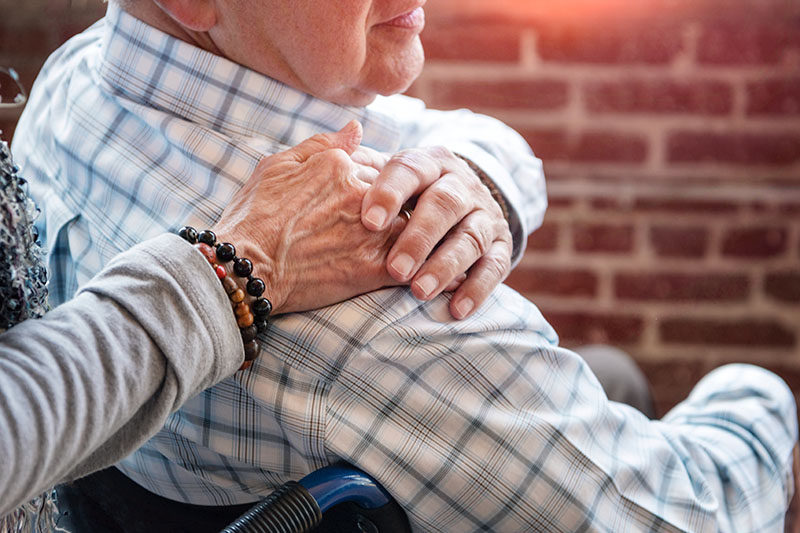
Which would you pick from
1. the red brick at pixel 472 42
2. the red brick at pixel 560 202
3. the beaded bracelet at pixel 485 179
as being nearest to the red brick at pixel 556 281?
the red brick at pixel 560 202

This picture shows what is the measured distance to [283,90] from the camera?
82 cm

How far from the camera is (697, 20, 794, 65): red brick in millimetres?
1674

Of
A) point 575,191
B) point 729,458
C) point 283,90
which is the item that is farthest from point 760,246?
point 283,90

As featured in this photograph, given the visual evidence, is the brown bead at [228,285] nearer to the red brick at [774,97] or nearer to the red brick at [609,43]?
the red brick at [609,43]

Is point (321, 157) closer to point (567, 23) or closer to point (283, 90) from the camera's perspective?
point (283, 90)

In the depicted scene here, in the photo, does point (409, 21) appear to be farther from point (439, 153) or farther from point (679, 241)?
point (679, 241)

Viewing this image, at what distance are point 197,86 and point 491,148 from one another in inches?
17.0

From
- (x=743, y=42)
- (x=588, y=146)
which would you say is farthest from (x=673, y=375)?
(x=743, y=42)

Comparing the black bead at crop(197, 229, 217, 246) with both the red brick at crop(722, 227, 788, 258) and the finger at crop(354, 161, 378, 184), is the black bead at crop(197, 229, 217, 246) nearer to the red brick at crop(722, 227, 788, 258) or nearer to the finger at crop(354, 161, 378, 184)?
the finger at crop(354, 161, 378, 184)

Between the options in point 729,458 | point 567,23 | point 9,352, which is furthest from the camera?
point 567,23

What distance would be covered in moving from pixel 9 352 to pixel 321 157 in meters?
0.33

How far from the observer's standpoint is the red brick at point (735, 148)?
1732 millimetres

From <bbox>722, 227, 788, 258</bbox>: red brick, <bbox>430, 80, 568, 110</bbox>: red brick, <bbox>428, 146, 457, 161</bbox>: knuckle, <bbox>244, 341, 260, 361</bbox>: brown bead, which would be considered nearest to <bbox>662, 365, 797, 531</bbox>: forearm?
<bbox>428, 146, 457, 161</bbox>: knuckle

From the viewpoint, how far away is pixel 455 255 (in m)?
0.76
